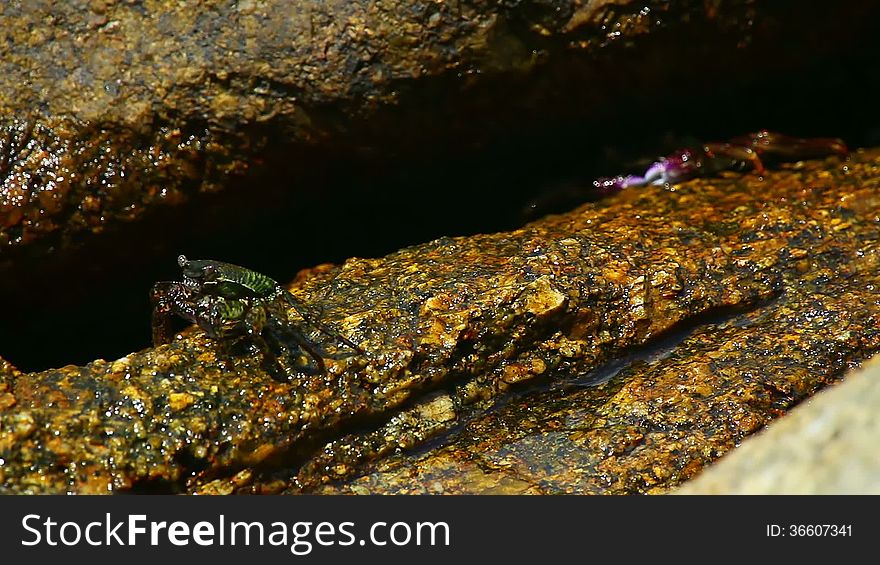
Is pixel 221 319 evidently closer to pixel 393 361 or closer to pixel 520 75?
pixel 393 361

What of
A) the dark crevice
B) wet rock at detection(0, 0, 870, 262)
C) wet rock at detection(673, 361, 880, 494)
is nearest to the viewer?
wet rock at detection(673, 361, 880, 494)

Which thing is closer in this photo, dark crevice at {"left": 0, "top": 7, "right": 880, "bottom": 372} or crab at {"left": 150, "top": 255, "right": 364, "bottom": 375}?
crab at {"left": 150, "top": 255, "right": 364, "bottom": 375}

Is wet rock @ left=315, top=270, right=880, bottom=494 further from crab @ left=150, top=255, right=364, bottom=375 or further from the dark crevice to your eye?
the dark crevice

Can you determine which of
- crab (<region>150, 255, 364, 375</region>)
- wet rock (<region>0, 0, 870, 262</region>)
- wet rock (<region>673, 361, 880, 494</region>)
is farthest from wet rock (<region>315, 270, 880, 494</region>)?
wet rock (<region>0, 0, 870, 262</region>)

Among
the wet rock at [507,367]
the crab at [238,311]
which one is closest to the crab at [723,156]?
the wet rock at [507,367]

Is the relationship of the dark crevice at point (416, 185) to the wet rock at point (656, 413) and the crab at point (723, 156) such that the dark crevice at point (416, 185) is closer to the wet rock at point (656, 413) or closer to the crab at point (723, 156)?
the crab at point (723, 156)
